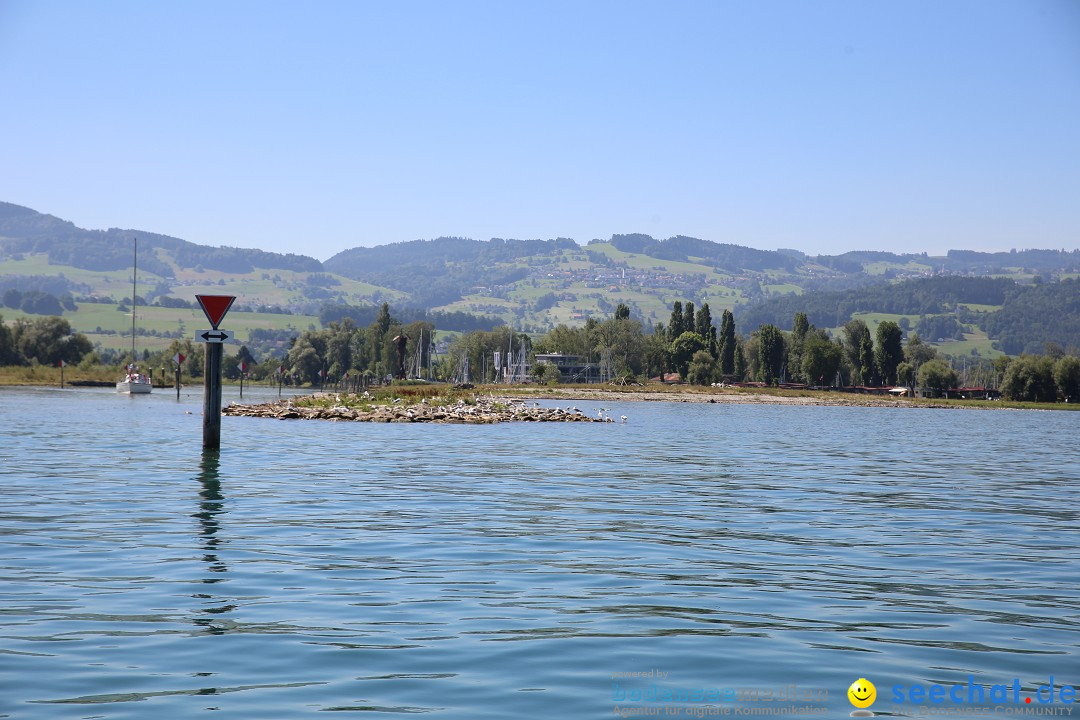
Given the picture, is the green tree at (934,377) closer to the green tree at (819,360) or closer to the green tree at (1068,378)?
the green tree at (819,360)

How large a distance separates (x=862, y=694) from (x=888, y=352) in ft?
653

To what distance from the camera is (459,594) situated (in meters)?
12.0

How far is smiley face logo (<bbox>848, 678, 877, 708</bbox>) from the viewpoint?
809cm

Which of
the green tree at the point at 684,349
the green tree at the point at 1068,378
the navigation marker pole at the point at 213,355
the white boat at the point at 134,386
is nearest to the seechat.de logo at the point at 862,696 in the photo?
the navigation marker pole at the point at 213,355

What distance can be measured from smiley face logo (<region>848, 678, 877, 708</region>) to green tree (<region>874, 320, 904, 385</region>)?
19706 cm

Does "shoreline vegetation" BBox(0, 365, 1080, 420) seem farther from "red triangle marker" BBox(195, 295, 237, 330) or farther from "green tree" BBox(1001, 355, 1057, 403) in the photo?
"red triangle marker" BBox(195, 295, 237, 330)

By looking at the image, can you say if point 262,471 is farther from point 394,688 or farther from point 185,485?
point 394,688

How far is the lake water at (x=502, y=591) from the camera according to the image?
8422 millimetres

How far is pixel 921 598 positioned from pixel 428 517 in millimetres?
9120

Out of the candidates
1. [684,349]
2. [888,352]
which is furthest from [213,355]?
[888,352]

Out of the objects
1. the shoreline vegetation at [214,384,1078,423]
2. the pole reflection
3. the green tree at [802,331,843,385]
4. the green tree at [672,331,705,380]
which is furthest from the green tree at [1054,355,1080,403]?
the pole reflection

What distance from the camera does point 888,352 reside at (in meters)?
197

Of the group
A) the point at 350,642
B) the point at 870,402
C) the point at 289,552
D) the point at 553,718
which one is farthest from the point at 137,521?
the point at 870,402

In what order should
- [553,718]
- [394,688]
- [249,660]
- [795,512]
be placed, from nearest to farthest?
[553,718], [394,688], [249,660], [795,512]
